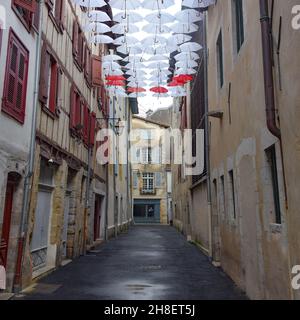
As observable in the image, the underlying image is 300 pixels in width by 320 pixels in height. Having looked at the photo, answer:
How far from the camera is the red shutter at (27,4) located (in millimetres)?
6347

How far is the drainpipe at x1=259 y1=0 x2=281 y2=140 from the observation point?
4.68 meters

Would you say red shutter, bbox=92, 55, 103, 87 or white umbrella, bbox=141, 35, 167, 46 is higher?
red shutter, bbox=92, 55, 103, 87

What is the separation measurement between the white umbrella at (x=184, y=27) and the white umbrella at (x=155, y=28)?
1.78ft

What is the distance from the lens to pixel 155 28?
368 inches

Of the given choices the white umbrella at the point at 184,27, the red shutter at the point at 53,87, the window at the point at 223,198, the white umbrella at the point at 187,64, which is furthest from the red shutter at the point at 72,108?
the window at the point at 223,198

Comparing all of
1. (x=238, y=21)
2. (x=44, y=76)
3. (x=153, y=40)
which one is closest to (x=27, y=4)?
(x=44, y=76)

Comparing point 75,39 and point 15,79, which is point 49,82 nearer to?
point 15,79

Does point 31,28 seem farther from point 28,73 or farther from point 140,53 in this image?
point 140,53

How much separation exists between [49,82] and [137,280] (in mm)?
5123

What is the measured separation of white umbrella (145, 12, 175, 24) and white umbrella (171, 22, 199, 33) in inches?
31.0

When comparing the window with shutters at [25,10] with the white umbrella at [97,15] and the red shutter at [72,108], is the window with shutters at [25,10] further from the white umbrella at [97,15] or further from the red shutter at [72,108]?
the red shutter at [72,108]

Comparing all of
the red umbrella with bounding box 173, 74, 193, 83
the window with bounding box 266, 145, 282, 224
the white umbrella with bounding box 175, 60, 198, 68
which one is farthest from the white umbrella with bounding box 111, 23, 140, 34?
the window with bounding box 266, 145, 282, 224

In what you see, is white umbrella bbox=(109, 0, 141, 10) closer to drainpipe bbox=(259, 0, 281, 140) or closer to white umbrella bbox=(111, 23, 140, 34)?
white umbrella bbox=(111, 23, 140, 34)
